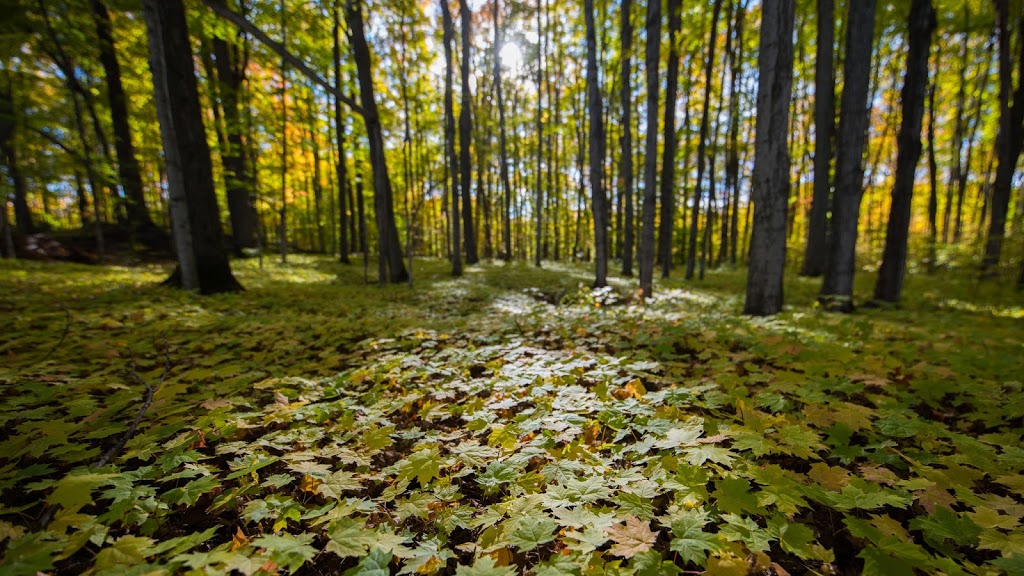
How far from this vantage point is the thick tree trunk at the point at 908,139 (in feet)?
19.8

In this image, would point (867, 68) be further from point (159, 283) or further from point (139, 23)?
point (139, 23)

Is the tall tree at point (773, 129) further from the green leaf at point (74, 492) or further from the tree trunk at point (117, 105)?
the tree trunk at point (117, 105)

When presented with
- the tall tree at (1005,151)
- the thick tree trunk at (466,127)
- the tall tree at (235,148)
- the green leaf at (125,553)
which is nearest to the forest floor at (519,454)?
the green leaf at (125,553)

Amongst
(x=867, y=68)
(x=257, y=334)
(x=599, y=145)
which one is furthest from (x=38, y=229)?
(x=867, y=68)

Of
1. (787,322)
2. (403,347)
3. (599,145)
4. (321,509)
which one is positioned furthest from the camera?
(599,145)

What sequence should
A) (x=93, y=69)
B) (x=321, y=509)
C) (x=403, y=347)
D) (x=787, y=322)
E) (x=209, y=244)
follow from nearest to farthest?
(x=321, y=509)
(x=403, y=347)
(x=787, y=322)
(x=209, y=244)
(x=93, y=69)

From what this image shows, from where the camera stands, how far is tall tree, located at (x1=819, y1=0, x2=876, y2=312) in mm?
5648

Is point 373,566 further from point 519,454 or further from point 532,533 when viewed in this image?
point 519,454

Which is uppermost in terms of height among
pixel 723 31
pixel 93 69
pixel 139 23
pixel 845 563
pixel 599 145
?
pixel 723 31

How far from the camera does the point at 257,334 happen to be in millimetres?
4699

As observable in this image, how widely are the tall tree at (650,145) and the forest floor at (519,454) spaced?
3.81m

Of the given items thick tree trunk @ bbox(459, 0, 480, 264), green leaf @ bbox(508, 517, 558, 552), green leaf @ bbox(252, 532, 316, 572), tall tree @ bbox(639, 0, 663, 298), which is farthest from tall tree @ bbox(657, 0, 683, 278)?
green leaf @ bbox(252, 532, 316, 572)

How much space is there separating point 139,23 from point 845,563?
18.3 meters

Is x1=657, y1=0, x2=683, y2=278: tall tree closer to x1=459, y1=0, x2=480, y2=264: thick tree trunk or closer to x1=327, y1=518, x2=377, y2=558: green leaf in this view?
x1=459, y1=0, x2=480, y2=264: thick tree trunk
